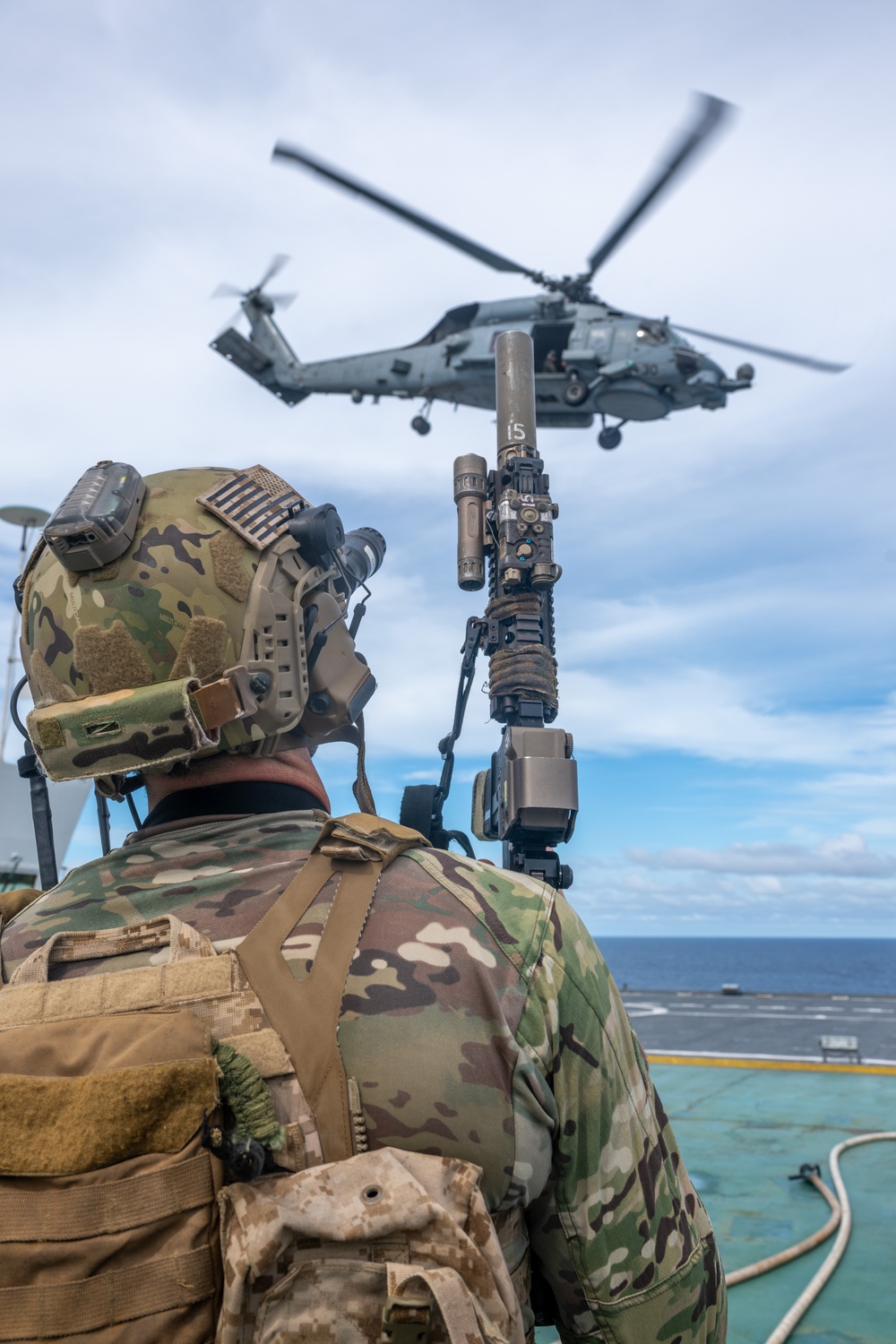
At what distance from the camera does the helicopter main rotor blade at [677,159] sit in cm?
1167

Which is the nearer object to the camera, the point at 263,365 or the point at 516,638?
the point at 516,638

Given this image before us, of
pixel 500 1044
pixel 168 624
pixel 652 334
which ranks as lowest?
pixel 500 1044

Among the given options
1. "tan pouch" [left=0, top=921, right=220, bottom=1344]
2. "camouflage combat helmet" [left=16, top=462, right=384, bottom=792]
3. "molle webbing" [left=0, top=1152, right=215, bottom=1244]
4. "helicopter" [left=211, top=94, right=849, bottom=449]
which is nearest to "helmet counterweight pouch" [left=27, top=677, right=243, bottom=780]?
"camouflage combat helmet" [left=16, top=462, right=384, bottom=792]

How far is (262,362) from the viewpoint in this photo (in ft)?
76.3

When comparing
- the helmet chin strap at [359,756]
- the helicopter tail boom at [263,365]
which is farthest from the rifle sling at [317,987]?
the helicopter tail boom at [263,365]

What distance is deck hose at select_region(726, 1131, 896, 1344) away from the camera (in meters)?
4.01

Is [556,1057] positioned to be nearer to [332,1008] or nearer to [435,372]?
[332,1008]

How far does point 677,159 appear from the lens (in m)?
12.6

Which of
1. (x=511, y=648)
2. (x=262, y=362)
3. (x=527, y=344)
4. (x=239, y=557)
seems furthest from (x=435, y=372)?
(x=239, y=557)

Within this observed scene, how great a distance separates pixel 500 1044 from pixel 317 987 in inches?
12.6

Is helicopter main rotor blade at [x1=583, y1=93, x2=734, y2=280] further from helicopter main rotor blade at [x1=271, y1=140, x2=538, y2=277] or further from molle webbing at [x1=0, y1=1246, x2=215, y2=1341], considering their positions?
molle webbing at [x1=0, y1=1246, x2=215, y2=1341]

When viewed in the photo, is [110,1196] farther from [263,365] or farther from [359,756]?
[263,365]

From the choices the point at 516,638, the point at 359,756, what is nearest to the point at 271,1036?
the point at 359,756

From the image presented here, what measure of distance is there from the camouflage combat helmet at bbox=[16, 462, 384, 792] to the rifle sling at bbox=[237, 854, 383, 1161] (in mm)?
464
